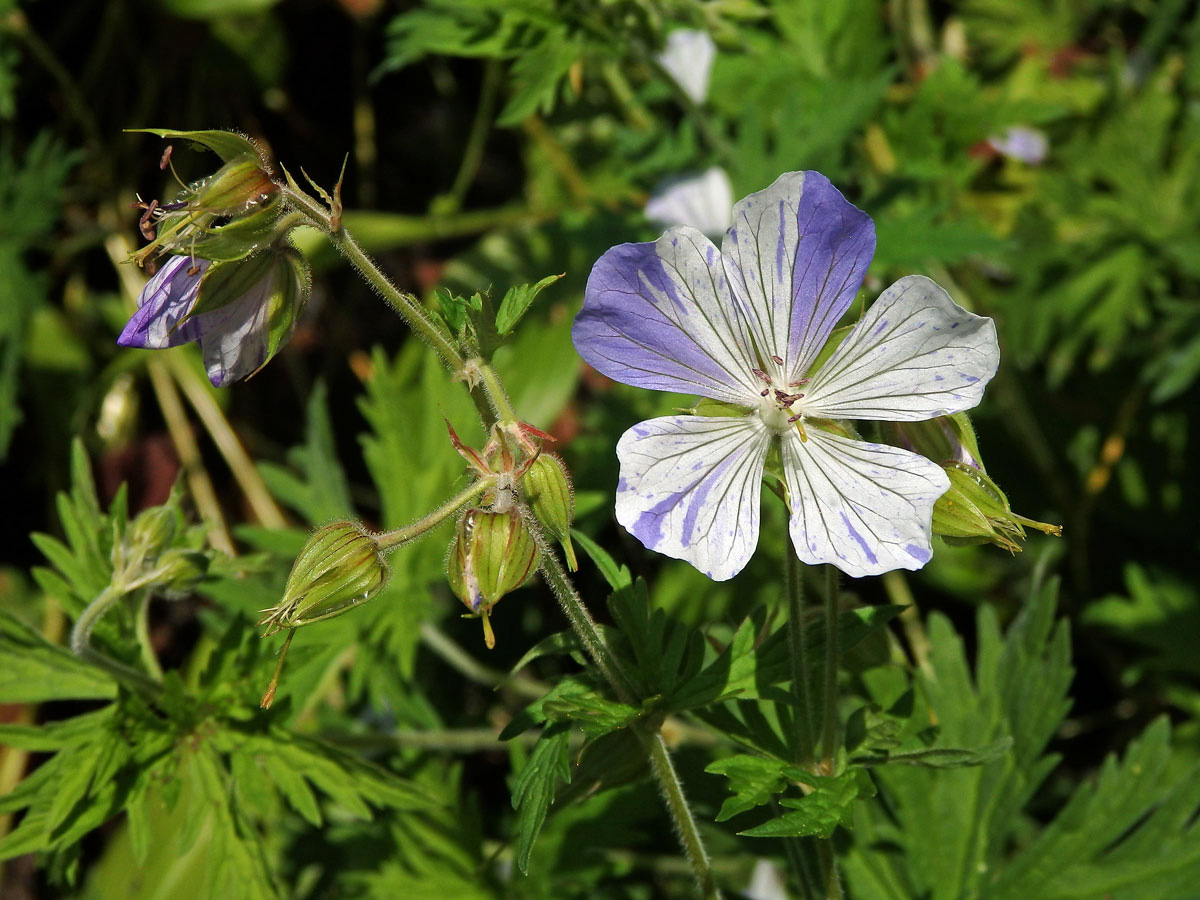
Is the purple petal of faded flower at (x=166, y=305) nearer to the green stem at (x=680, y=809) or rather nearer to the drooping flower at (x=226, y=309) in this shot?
the drooping flower at (x=226, y=309)

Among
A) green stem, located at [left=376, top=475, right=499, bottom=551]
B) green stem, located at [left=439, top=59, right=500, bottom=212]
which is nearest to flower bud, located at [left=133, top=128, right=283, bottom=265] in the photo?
green stem, located at [left=376, top=475, right=499, bottom=551]

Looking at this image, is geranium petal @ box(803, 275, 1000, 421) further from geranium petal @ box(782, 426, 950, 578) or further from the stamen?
the stamen

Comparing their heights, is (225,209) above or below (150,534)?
above

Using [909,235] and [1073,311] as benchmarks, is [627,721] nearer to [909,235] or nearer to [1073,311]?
[909,235]

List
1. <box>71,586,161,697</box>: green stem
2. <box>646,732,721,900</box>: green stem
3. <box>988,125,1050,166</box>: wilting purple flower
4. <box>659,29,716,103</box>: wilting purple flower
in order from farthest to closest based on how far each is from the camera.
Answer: <box>988,125,1050,166</box>: wilting purple flower < <box>659,29,716,103</box>: wilting purple flower < <box>71,586,161,697</box>: green stem < <box>646,732,721,900</box>: green stem

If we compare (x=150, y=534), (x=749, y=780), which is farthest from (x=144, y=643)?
(x=749, y=780)

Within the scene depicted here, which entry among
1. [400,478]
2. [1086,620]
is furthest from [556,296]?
[1086,620]

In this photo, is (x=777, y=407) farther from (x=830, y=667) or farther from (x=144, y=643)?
(x=144, y=643)
